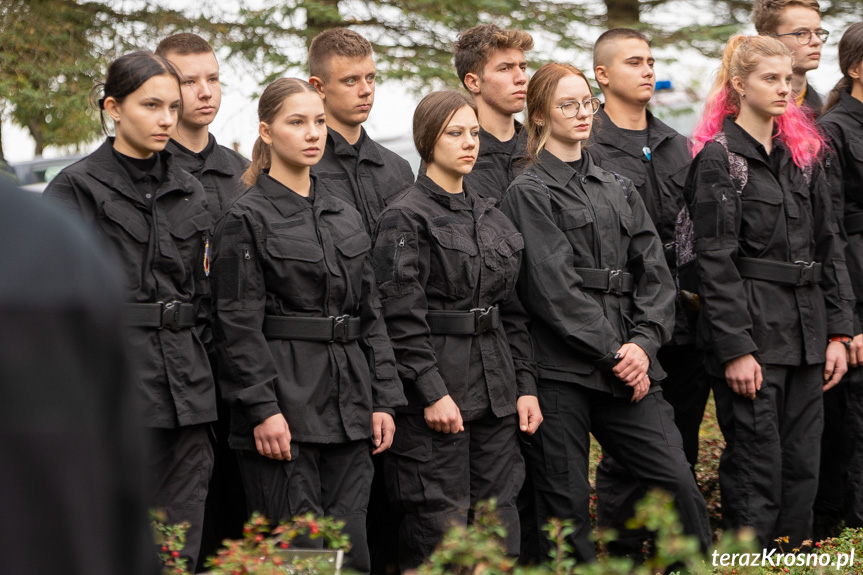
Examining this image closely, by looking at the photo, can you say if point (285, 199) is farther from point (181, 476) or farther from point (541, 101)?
point (541, 101)

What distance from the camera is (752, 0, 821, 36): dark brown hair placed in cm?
662

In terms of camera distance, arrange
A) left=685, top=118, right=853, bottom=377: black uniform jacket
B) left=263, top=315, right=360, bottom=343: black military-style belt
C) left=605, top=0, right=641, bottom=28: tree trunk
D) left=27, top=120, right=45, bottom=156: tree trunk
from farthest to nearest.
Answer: left=27, top=120, right=45, bottom=156: tree trunk < left=605, top=0, right=641, bottom=28: tree trunk < left=685, top=118, right=853, bottom=377: black uniform jacket < left=263, top=315, right=360, bottom=343: black military-style belt

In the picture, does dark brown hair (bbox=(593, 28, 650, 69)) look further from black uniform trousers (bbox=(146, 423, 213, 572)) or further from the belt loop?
black uniform trousers (bbox=(146, 423, 213, 572))

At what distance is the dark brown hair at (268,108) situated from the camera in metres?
4.74

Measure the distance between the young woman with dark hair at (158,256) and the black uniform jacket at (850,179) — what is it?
11.1 ft

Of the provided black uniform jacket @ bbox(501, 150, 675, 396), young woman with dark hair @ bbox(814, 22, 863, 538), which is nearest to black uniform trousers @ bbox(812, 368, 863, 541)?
young woman with dark hair @ bbox(814, 22, 863, 538)

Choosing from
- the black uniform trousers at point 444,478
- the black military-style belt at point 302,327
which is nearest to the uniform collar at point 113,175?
the black military-style belt at point 302,327

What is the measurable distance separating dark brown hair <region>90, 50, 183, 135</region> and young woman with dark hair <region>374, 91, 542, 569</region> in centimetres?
115

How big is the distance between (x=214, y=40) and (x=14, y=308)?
10.3 meters

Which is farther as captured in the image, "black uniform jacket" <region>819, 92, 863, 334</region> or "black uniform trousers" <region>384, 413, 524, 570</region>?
"black uniform jacket" <region>819, 92, 863, 334</region>

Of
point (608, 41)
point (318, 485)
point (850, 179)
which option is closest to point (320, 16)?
point (608, 41)

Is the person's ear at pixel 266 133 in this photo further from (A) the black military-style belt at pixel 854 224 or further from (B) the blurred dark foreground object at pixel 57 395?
(B) the blurred dark foreground object at pixel 57 395

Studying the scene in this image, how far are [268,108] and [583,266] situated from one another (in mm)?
1581

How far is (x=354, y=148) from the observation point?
5469mm
